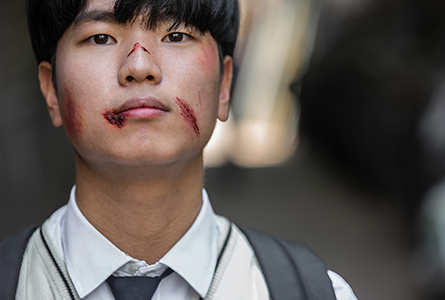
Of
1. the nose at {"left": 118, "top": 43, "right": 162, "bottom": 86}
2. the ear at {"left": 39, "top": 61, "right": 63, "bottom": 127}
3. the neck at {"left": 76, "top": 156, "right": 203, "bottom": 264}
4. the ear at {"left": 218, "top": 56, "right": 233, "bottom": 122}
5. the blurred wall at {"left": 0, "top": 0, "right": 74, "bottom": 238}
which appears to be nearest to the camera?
the nose at {"left": 118, "top": 43, "right": 162, "bottom": 86}

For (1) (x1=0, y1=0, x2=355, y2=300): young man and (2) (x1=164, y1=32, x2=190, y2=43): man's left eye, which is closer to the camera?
(1) (x1=0, y1=0, x2=355, y2=300): young man

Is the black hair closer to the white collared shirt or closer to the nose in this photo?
the nose

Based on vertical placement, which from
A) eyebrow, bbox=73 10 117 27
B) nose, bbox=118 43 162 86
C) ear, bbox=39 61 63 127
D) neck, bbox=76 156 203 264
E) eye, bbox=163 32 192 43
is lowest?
neck, bbox=76 156 203 264

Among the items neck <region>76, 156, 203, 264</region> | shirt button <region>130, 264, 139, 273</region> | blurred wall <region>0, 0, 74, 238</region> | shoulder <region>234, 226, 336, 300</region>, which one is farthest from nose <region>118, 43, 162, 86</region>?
blurred wall <region>0, 0, 74, 238</region>

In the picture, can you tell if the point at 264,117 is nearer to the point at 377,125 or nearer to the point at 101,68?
the point at 377,125

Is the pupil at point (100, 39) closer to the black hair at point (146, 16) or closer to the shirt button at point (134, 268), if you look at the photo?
the black hair at point (146, 16)

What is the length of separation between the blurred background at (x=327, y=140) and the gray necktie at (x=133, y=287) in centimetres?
367

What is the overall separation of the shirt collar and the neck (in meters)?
0.05

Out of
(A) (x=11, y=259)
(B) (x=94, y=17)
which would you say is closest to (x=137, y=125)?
(B) (x=94, y=17)

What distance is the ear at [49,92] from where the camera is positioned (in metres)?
1.80

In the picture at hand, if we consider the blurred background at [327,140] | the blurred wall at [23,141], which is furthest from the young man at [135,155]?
the blurred wall at [23,141]

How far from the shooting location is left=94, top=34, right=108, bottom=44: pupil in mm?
1586

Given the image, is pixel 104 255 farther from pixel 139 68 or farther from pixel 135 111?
pixel 139 68

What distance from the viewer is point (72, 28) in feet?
5.32
